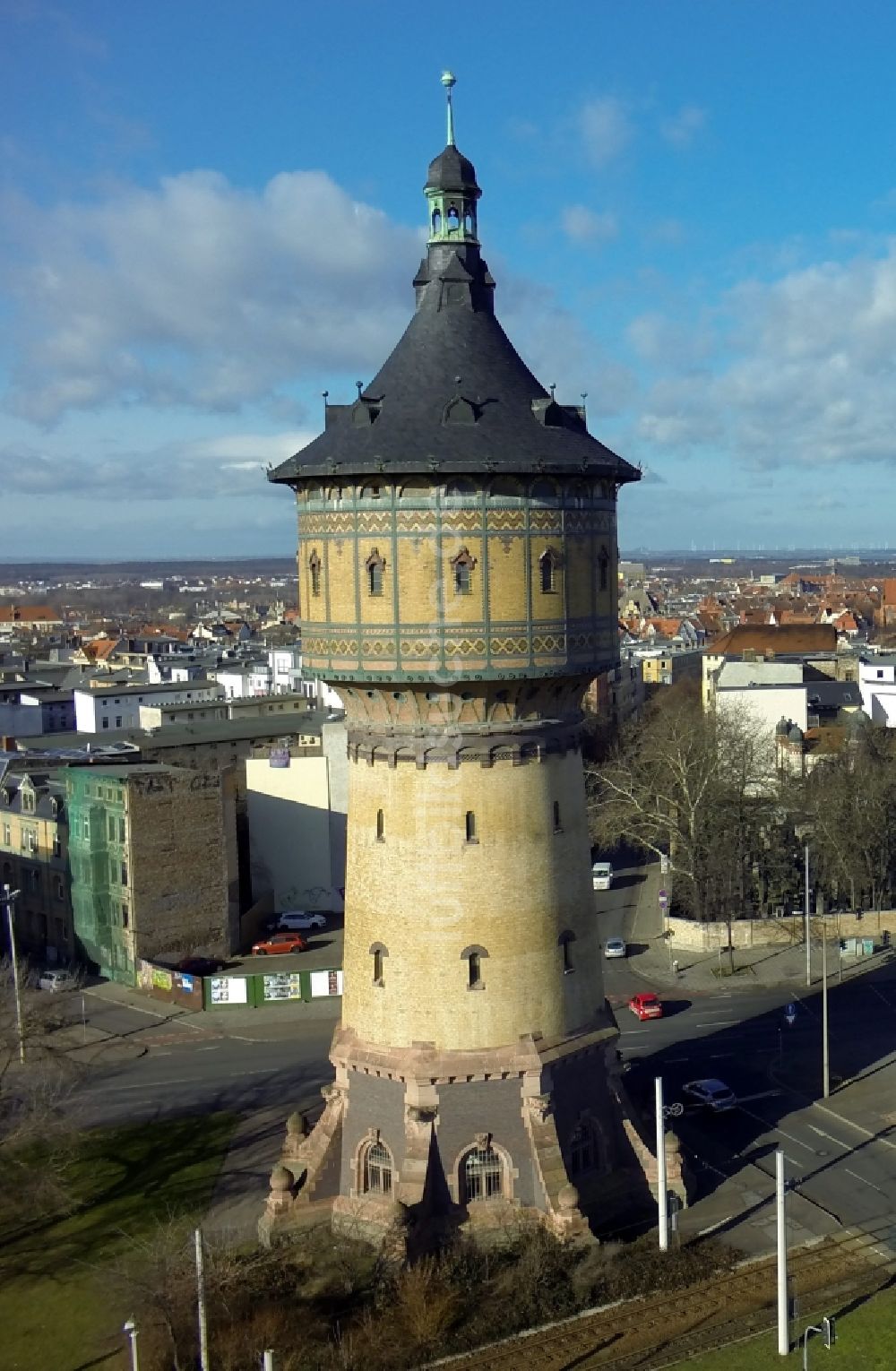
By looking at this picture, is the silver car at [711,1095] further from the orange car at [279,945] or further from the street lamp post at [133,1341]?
the orange car at [279,945]

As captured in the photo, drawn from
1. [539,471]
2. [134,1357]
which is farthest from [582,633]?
[134,1357]

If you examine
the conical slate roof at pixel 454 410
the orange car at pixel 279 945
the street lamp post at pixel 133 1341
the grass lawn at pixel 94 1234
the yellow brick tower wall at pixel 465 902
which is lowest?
the orange car at pixel 279 945

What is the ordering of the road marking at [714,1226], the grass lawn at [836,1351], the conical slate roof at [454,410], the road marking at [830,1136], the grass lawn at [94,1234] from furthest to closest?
the road marking at [830,1136] < the road marking at [714,1226] < the grass lawn at [94,1234] < the conical slate roof at [454,410] < the grass lawn at [836,1351]

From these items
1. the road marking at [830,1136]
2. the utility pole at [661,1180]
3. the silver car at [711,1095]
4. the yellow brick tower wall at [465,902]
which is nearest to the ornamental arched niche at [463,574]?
the yellow brick tower wall at [465,902]

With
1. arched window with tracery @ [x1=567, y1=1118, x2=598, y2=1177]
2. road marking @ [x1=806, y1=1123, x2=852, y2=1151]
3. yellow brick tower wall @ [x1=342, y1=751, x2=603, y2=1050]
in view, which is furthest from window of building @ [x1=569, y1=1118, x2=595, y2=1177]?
road marking @ [x1=806, y1=1123, x2=852, y2=1151]

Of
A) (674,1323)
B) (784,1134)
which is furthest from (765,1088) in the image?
(674,1323)

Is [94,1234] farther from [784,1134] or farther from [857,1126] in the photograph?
[857,1126]

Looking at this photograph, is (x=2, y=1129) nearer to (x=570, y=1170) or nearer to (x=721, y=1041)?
(x=570, y=1170)
